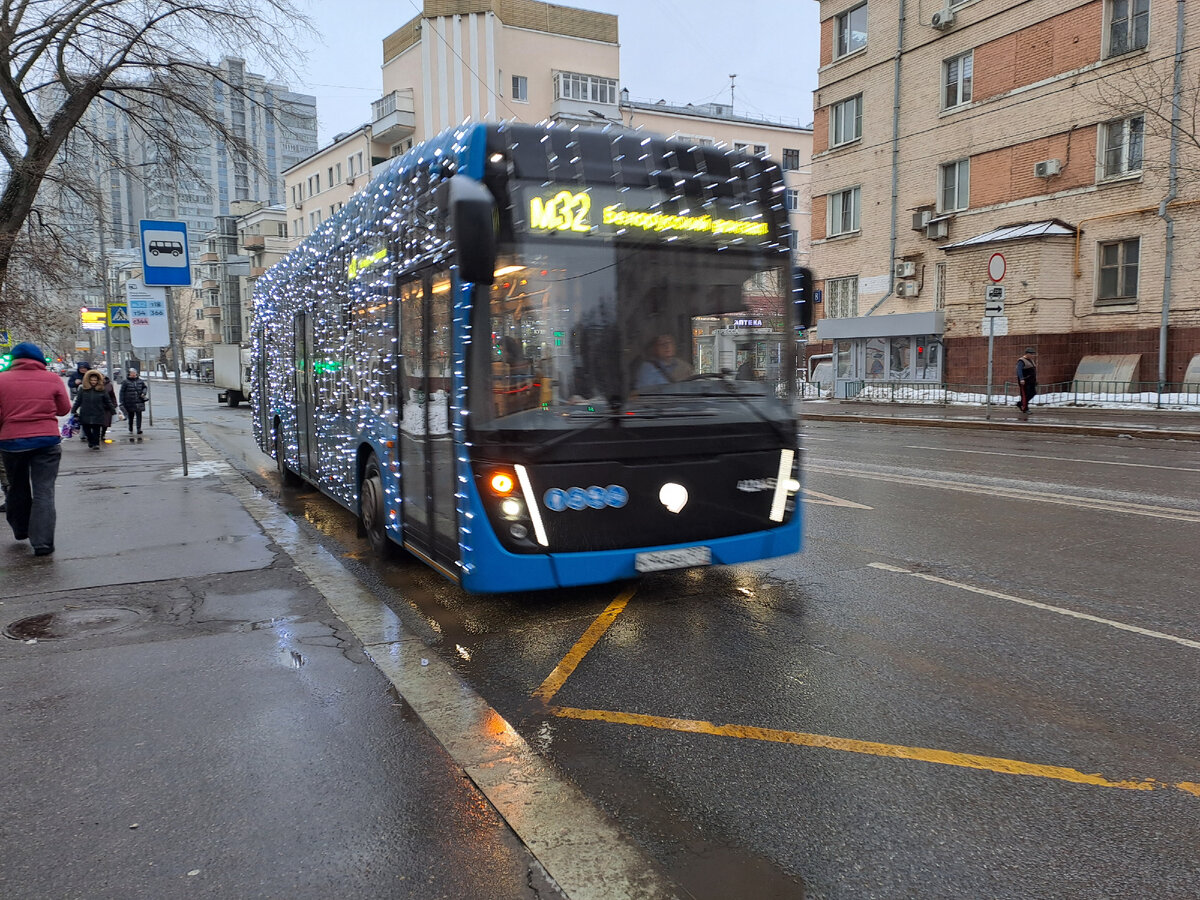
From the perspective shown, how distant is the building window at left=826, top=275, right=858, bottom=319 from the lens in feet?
108

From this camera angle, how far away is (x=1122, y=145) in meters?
23.9

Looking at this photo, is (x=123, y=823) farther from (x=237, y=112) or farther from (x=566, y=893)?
(x=237, y=112)

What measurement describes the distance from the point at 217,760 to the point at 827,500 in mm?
7227

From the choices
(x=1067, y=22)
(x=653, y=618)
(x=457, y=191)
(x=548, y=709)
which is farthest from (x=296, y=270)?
(x=1067, y=22)

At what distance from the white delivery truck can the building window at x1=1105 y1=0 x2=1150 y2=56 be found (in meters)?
34.3

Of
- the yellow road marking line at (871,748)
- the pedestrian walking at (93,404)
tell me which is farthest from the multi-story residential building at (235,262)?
the yellow road marking line at (871,748)

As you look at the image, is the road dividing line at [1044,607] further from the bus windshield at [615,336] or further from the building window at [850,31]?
the building window at [850,31]

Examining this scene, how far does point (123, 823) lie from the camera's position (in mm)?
3184

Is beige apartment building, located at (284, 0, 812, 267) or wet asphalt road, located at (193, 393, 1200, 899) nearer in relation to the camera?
wet asphalt road, located at (193, 393, 1200, 899)

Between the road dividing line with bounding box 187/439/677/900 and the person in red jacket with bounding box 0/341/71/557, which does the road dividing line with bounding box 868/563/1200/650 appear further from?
the person in red jacket with bounding box 0/341/71/557

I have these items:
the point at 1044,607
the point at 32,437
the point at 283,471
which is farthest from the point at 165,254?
the point at 1044,607

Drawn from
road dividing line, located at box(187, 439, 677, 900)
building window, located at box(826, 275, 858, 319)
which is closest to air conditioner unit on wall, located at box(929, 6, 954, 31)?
building window, located at box(826, 275, 858, 319)

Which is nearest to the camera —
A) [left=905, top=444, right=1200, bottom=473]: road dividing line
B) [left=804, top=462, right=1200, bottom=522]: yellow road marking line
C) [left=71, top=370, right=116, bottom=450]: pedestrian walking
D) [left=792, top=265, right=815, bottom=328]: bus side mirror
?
[left=792, top=265, right=815, bottom=328]: bus side mirror

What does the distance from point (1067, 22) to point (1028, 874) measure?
28970 millimetres
